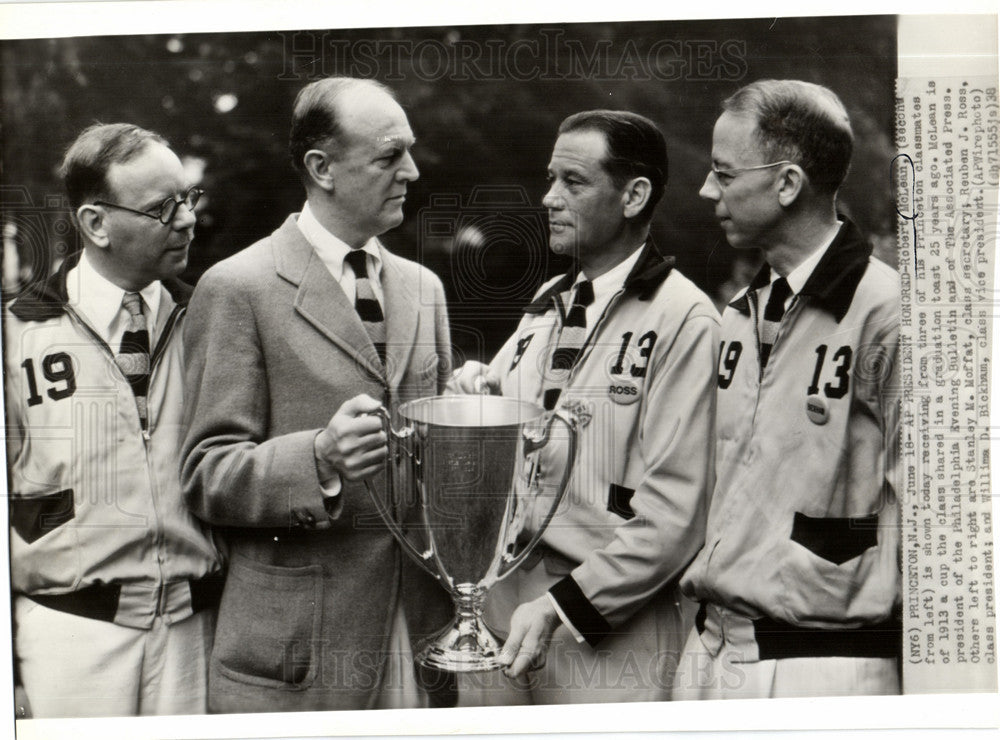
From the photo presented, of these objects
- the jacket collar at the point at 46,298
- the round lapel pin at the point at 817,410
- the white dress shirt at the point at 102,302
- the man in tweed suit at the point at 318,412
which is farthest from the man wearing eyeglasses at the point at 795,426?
the jacket collar at the point at 46,298

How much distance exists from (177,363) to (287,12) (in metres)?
0.58

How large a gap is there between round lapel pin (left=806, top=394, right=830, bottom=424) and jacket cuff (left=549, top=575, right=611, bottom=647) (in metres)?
Result: 0.45

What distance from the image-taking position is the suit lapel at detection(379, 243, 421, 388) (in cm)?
157

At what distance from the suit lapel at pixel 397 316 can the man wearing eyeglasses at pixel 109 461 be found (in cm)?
32

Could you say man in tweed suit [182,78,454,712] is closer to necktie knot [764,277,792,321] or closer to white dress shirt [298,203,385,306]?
white dress shirt [298,203,385,306]

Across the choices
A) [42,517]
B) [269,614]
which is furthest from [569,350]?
[42,517]

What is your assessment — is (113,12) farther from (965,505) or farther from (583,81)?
(965,505)

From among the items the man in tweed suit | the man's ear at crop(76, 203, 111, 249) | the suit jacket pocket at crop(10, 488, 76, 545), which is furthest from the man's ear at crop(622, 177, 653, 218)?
the suit jacket pocket at crop(10, 488, 76, 545)

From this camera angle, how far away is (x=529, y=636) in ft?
5.22

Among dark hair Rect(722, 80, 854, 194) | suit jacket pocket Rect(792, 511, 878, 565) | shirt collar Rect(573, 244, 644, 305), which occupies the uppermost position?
dark hair Rect(722, 80, 854, 194)

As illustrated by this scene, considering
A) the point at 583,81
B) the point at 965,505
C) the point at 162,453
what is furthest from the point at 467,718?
the point at 583,81

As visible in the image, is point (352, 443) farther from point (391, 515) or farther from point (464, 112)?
point (464, 112)

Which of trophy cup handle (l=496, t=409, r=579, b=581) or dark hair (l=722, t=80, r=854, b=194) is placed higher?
dark hair (l=722, t=80, r=854, b=194)

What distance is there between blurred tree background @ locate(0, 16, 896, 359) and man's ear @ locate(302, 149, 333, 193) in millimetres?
31
